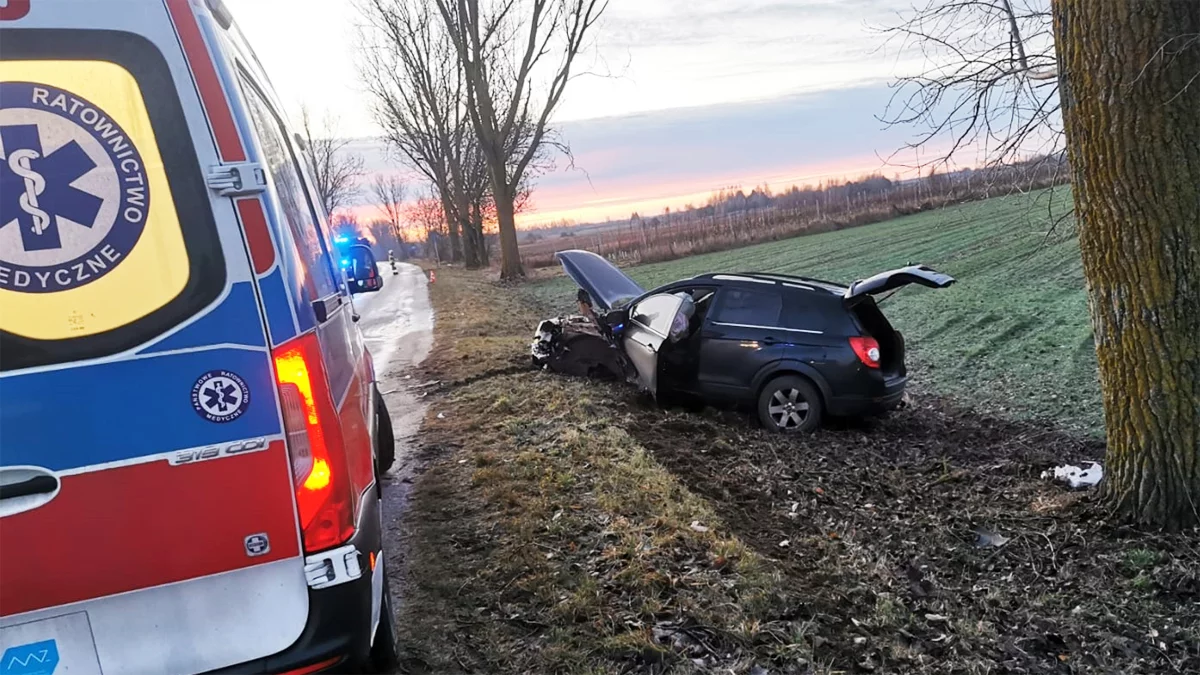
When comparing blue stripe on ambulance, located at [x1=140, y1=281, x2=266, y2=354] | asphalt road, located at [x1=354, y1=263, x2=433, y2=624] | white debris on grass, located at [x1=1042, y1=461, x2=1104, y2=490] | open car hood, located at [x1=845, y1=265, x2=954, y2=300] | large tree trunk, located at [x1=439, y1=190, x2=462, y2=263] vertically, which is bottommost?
white debris on grass, located at [x1=1042, y1=461, x2=1104, y2=490]

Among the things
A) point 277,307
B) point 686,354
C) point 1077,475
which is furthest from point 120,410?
point 686,354

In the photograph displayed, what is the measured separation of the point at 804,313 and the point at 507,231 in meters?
22.7

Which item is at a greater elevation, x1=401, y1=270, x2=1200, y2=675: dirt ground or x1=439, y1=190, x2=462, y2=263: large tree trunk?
x1=439, y1=190, x2=462, y2=263: large tree trunk

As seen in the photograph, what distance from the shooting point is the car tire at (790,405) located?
24.3 ft

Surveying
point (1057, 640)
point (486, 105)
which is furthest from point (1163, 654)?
point (486, 105)

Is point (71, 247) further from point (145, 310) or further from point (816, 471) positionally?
point (816, 471)

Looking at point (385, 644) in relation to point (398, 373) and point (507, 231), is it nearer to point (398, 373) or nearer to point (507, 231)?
point (398, 373)

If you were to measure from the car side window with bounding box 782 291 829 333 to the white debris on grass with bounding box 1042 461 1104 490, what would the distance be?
7.83ft

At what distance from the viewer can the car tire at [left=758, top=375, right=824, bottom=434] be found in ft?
24.3

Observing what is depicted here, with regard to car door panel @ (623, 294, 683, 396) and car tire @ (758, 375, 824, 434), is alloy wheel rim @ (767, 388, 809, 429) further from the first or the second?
car door panel @ (623, 294, 683, 396)

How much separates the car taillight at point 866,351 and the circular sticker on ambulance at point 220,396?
Answer: 6.19 metres

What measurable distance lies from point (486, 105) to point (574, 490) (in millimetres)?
22655

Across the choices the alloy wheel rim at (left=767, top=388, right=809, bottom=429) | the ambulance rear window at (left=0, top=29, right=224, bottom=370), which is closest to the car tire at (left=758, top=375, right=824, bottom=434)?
the alloy wheel rim at (left=767, top=388, right=809, bottom=429)

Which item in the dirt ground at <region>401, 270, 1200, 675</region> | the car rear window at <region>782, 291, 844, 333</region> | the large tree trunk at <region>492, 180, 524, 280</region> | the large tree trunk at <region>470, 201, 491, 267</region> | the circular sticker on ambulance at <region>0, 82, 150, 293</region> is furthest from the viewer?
the large tree trunk at <region>470, 201, 491, 267</region>
